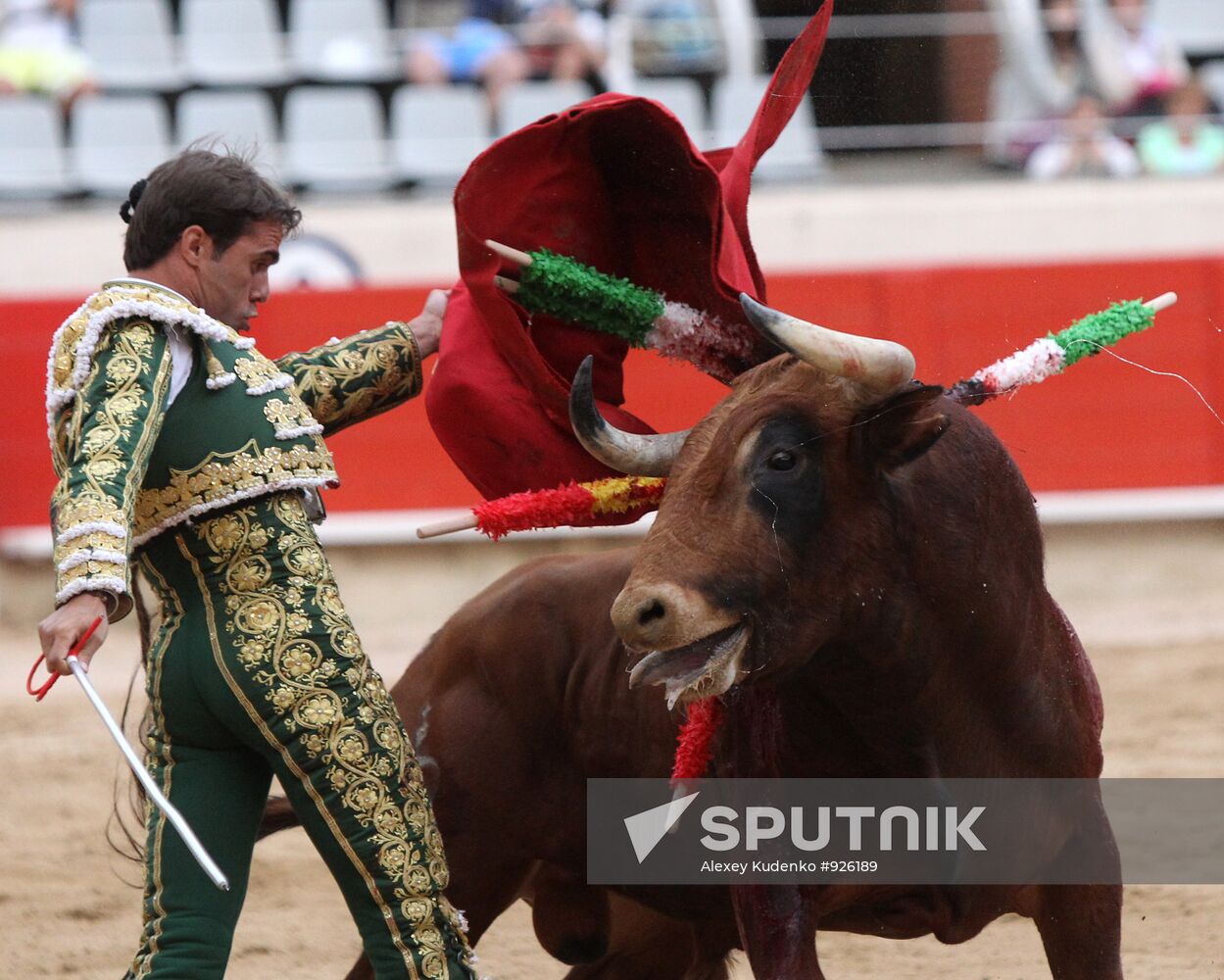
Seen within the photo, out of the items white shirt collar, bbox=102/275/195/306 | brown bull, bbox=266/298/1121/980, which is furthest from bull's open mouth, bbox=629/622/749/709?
white shirt collar, bbox=102/275/195/306

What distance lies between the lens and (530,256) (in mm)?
2725

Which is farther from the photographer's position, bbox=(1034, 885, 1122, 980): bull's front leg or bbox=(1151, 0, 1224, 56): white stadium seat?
bbox=(1151, 0, 1224, 56): white stadium seat

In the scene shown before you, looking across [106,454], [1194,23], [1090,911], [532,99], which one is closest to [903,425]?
[1090,911]

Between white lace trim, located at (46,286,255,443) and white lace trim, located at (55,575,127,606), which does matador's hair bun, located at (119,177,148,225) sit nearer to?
white lace trim, located at (46,286,255,443)

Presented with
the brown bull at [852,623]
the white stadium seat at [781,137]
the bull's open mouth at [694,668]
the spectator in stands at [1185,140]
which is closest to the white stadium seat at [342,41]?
the white stadium seat at [781,137]

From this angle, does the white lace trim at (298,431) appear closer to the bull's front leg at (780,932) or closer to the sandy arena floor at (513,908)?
the bull's front leg at (780,932)

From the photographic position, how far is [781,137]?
9.36 m

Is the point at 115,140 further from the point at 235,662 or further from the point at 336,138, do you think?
the point at 235,662

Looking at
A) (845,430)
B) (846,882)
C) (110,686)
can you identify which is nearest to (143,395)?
(845,430)

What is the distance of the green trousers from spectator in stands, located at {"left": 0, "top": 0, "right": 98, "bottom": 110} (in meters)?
7.91

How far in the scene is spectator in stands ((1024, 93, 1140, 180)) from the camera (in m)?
9.46

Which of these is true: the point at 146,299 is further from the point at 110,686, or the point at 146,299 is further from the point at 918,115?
the point at 918,115

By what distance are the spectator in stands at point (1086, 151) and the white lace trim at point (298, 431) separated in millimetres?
7658

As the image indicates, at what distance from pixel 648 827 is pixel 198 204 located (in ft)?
4.17
